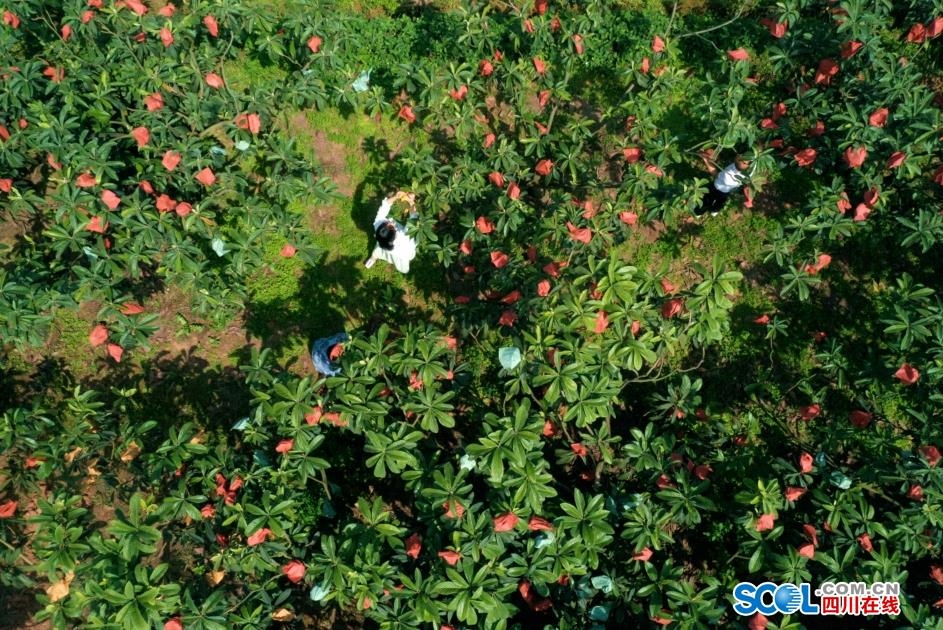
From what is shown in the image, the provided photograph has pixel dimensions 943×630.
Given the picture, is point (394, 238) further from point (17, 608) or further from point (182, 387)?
point (17, 608)

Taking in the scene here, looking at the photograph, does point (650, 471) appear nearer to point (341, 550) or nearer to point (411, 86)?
point (341, 550)

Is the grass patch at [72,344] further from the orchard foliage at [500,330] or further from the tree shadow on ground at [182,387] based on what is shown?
the orchard foliage at [500,330]

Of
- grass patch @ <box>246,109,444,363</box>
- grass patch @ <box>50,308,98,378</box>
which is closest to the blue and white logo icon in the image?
grass patch @ <box>246,109,444,363</box>

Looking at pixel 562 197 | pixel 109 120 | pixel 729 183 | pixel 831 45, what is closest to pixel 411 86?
pixel 562 197

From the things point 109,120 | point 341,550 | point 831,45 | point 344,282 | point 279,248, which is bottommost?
point 341,550

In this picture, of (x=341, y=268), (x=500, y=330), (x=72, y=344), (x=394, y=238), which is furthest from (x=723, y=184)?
(x=72, y=344)

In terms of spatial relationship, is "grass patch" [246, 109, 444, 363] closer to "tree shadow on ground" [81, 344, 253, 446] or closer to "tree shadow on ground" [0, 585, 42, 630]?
"tree shadow on ground" [81, 344, 253, 446]
